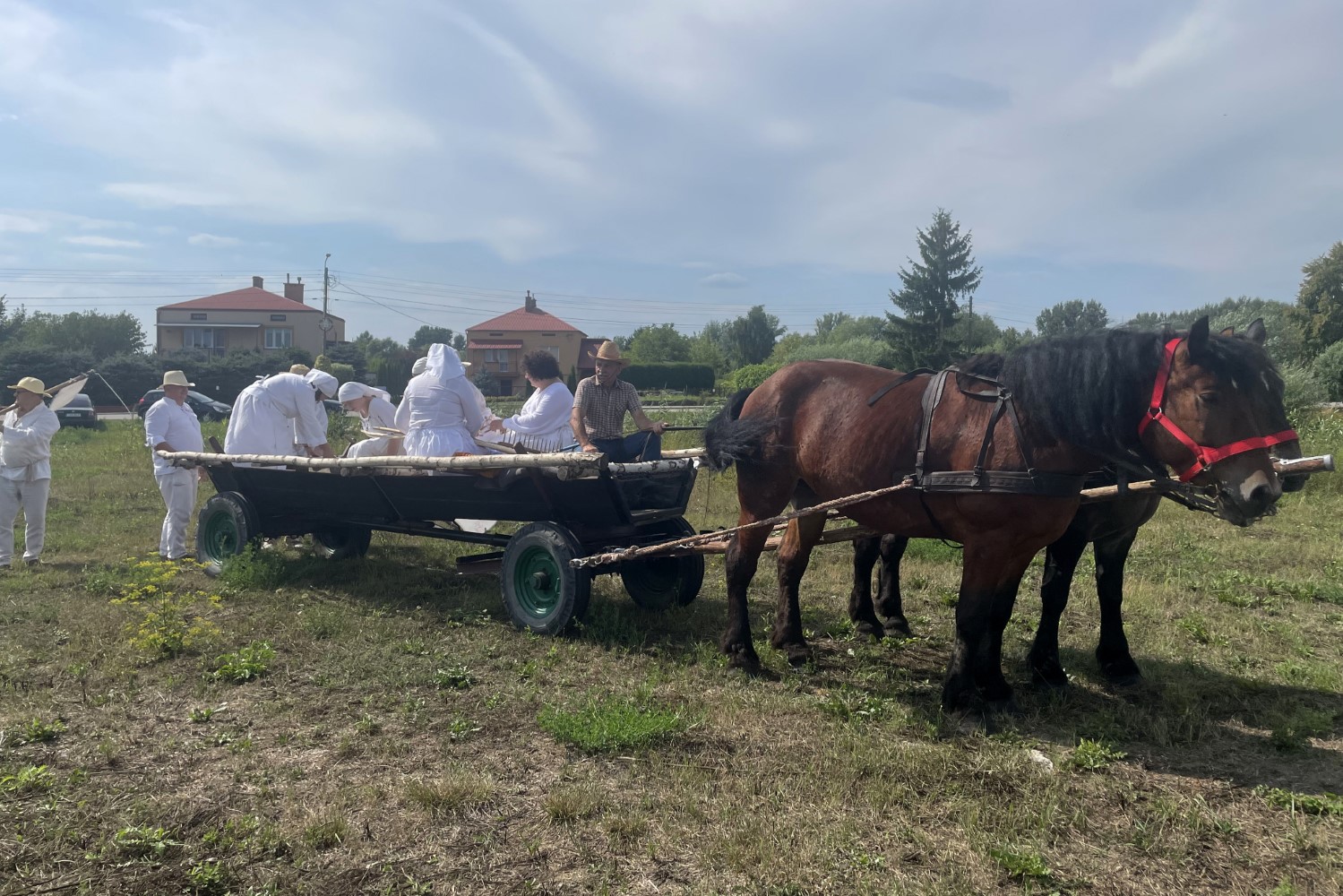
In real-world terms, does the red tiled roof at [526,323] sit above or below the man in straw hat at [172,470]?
above

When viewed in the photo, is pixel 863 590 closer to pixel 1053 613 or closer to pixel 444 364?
pixel 1053 613

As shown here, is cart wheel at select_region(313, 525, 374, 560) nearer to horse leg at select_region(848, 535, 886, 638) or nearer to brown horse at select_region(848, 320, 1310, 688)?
→ horse leg at select_region(848, 535, 886, 638)

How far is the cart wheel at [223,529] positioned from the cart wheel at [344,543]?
2.63 ft

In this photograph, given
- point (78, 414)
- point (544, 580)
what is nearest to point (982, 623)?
point (544, 580)

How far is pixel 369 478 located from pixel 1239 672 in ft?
19.0

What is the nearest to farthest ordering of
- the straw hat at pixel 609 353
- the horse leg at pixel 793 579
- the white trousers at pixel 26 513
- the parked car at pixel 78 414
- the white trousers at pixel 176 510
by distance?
1. the horse leg at pixel 793 579
2. the straw hat at pixel 609 353
3. the white trousers at pixel 26 513
4. the white trousers at pixel 176 510
5. the parked car at pixel 78 414

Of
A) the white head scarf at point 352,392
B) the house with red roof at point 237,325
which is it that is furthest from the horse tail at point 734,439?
the house with red roof at point 237,325

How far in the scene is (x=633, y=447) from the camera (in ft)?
21.5

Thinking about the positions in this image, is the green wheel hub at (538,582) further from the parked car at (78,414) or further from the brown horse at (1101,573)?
the parked car at (78,414)

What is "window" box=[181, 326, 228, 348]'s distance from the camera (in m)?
61.1

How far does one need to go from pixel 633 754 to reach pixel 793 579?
6.45 ft

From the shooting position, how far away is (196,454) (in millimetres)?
7691

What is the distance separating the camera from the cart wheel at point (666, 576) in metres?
6.22

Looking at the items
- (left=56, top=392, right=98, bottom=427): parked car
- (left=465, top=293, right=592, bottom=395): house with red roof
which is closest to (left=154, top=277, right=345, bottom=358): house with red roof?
(left=465, top=293, right=592, bottom=395): house with red roof
